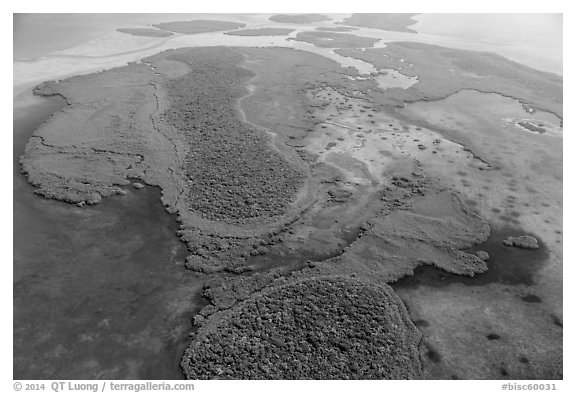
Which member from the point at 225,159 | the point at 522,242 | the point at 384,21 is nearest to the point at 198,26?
the point at 384,21

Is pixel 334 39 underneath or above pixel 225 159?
above

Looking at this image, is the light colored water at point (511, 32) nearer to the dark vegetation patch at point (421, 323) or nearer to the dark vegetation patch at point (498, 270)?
the dark vegetation patch at point (498, 270)

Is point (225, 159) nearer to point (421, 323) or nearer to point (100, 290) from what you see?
point (100, 290)

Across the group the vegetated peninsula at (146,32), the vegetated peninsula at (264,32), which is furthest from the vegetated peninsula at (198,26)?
the vegetated peninsula at (264,32)

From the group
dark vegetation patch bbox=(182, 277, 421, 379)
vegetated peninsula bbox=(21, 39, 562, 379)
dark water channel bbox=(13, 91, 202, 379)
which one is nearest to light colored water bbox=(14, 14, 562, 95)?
vegetated peninsula bbox=(21, 39, 562, 379)

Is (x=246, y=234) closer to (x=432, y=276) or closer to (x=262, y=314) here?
(x=262, y=314)

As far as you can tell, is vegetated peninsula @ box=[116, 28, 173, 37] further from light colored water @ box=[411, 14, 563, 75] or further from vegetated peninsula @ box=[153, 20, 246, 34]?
light colored water @ box=[411, 14, 563, 75]
